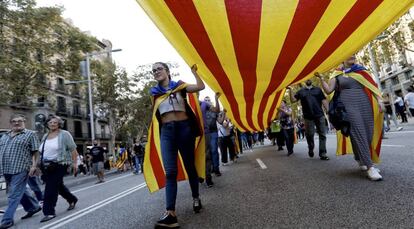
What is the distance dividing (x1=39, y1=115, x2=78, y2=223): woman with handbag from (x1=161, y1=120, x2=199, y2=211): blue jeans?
264 cm

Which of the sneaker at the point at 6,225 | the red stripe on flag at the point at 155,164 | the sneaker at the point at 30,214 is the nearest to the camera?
the red stripe on flag at the point at 155,164

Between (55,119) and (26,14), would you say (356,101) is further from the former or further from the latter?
(26,14)

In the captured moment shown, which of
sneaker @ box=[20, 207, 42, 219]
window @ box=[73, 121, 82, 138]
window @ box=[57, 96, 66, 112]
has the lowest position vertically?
sneaker @ box=[20, 207, 42, 219]

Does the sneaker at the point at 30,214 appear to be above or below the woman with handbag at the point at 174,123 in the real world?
below

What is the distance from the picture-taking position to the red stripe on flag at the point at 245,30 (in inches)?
119

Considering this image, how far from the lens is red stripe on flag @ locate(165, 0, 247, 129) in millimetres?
3138

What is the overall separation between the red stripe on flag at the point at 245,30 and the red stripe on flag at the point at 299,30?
331mm

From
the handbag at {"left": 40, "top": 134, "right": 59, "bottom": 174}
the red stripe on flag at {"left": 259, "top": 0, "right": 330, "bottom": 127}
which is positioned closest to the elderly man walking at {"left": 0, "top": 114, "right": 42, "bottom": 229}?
the handbag at {"left": 40, "top": 134, "right": 59, "bottom": 174}

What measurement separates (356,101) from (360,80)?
284mm

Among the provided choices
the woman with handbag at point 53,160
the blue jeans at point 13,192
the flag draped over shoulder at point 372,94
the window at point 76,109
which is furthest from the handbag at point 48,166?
the window at point 76,109

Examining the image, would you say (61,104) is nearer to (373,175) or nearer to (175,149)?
(175,149)

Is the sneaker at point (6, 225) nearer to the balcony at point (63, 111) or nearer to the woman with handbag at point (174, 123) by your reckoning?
the woman with handbag at point (174, 123)

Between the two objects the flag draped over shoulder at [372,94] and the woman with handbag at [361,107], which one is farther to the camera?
the flag draped over shoulder at [372,94]

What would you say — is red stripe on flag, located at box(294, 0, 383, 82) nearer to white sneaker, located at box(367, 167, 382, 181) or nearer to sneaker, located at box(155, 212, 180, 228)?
white sneaker, located at box(367, 167, 382, 181)
